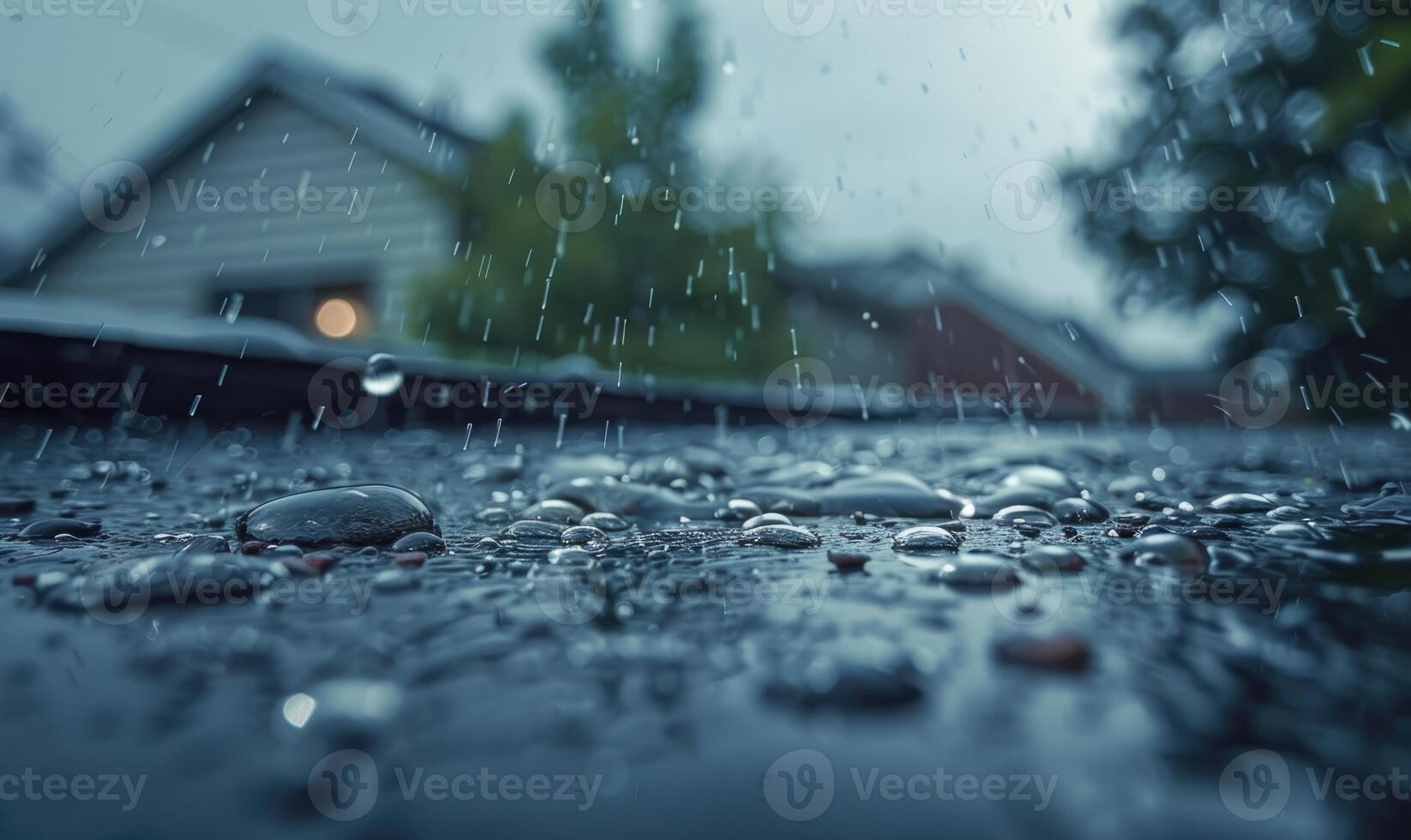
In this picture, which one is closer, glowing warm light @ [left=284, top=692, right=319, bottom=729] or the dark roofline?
glowing warm light @ [left=284, top=692, right=319, bottom=729]

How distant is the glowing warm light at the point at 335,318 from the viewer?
9242 mm

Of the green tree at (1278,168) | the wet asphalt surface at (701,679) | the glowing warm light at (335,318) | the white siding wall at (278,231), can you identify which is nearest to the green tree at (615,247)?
the white siding wall at (278,231)

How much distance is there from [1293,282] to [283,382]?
12.2m

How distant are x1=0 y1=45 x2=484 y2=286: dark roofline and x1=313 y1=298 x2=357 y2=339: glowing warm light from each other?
1.96 metres

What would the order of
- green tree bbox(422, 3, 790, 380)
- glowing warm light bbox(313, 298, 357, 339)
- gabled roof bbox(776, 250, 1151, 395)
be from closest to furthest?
green tree bbox(422, 3, 790, 380), glowing warm light bbox(313, 298, 357, 339), gabled roof bbox(776, 250, 1151, 395)

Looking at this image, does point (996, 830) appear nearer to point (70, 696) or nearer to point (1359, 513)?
point (70, 696)

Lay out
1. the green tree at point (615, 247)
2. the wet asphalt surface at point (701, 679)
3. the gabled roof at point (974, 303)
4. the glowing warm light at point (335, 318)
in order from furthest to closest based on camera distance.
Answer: the gabled roof at point (974, 303)
the glowing warm light at point (335, 318)
the green tree at point (615, 247)
the wet asphalt surface at point (701, 679)

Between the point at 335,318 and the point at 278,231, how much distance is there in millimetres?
1290

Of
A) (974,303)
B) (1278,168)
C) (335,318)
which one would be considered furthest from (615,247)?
(974,303)

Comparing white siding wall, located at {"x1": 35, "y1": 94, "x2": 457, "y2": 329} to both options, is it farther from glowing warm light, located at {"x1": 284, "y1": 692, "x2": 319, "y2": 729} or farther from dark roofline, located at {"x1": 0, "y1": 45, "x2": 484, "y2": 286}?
glowing warm light, located at {"x1": 284, "y1": 692, "x2": 319, "y2": 729}

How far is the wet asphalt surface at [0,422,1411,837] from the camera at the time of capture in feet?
1.03

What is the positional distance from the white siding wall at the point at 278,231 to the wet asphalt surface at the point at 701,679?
28.2ft

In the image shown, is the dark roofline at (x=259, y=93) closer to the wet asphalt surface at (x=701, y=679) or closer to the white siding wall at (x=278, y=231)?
the white siding wall at (x=278, y=231)

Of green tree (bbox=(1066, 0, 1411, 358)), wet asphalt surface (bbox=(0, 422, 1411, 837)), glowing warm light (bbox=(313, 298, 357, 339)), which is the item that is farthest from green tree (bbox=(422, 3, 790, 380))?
wet asphalt surface (bbox=(0, 422, 1411, 837))
